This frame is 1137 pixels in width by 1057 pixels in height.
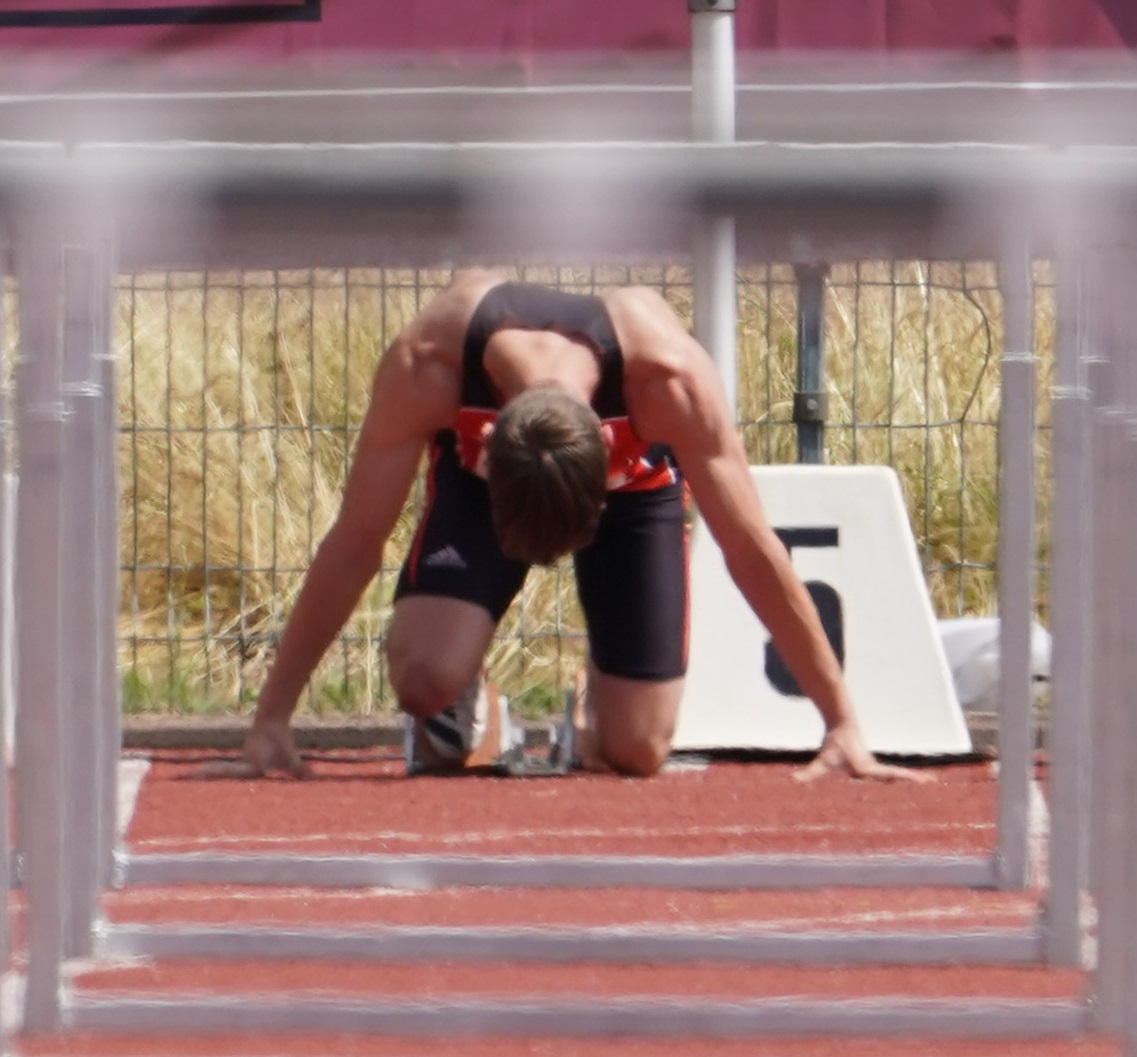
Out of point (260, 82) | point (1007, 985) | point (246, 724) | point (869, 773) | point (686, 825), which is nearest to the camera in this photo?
point (1007, 985)

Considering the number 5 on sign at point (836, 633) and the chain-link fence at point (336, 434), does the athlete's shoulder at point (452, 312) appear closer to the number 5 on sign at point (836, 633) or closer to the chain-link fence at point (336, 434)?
the number 5 on sign at point (836, 633)

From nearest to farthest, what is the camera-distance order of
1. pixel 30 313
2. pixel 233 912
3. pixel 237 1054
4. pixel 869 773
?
1. pixel 30 313
2. pixel 237 1054
3. pixel 233 912
4. pixel 869 773

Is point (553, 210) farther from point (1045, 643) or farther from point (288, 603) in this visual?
point (288, 603)

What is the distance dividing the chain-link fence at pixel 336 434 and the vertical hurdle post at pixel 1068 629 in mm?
3305

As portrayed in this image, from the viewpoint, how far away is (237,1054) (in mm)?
2770

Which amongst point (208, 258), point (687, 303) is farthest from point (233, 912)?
point (687, 303)

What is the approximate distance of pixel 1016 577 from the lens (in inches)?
141

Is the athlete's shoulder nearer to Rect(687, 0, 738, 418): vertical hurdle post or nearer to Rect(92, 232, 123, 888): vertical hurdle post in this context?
Rect(687, 0, 738, 418): vertical hurdle post

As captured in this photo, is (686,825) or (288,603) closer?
(686,825)

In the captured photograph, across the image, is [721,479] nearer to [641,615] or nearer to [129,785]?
[641,615]

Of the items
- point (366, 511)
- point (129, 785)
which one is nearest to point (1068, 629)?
point (366, 511)

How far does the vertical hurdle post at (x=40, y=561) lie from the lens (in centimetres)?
234

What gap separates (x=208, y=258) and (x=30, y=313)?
0.58 meters

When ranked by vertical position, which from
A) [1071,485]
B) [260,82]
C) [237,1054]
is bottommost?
[237,1054]
